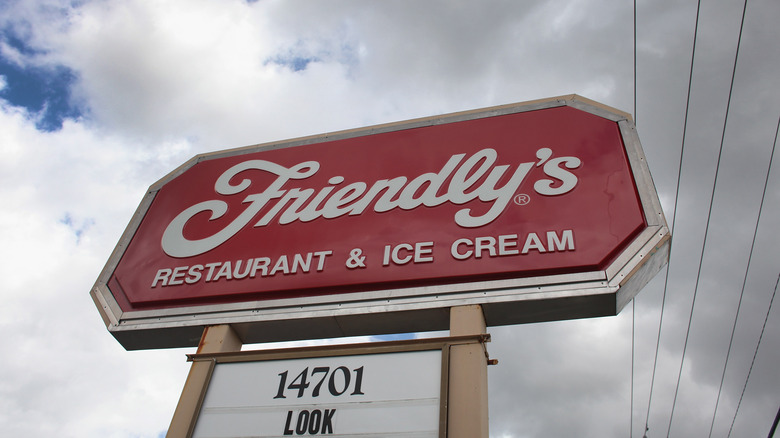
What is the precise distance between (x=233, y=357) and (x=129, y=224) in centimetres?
285

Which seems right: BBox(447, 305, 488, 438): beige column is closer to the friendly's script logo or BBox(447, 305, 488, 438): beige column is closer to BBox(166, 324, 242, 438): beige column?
the friendly's script logo

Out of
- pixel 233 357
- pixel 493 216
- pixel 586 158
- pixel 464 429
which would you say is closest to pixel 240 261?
pixel 233 357

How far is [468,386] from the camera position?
3.84m

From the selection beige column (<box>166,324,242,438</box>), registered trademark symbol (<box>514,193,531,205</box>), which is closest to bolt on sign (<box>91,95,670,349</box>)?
registered trademark symbol (<box>514,193,531,205</box>)

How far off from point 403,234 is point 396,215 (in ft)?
0.97

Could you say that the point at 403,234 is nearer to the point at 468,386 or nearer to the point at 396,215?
the point at 396,215

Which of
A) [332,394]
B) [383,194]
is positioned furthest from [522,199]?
[332,394]

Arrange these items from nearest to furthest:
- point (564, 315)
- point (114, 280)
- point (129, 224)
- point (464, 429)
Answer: point (464, 429) → point (564, 315) → point (114, 280) → point (129, 224)

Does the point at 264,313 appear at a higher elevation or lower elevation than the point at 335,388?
higher

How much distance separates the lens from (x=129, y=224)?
6543mm

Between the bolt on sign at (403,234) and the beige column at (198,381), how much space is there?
0.14 metres

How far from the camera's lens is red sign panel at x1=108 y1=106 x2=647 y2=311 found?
15.8 ft

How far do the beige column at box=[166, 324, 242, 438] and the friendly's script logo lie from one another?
3.86ft

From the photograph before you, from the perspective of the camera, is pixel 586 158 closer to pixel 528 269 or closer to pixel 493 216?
pixel 493 216
